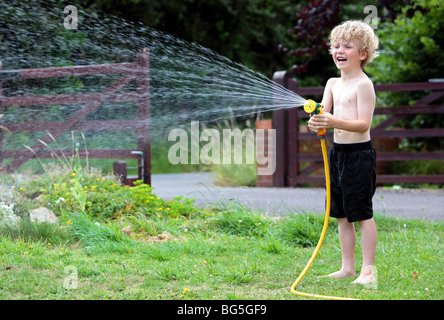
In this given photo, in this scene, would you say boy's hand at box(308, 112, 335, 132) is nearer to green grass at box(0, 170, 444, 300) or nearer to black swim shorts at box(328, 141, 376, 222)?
black swim shorts at box(328, 141, 376, 222)

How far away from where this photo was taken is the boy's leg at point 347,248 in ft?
11.7

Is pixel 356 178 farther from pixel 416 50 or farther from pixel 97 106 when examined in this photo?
pixel 416 50

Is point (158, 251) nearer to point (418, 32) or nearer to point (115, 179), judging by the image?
point (115, 179)

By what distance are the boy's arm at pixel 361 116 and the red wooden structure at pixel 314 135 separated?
4.94 metres

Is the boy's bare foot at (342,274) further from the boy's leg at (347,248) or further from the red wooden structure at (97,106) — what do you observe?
the red wooden structure at (97,106)

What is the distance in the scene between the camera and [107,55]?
1077 cm

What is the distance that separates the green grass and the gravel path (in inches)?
21.6

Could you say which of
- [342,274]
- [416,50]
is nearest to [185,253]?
[342,274]

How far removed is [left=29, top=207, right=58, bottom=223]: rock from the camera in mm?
4906

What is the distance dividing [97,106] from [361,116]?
159 inches

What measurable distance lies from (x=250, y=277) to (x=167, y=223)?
1707 millimetres

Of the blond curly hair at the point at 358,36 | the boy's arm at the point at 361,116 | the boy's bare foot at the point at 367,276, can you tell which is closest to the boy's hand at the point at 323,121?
the boy's arm at the point at 361,116

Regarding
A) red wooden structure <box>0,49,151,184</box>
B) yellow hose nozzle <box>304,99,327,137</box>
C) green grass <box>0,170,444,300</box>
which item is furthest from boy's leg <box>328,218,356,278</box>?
red wooden structure <box>0,49,151,184</box>

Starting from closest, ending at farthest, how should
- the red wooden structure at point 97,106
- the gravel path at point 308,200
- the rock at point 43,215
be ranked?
the rock at point 43,215 → the gravel path at point 308,200 → the red wooden structure at point 97,106
